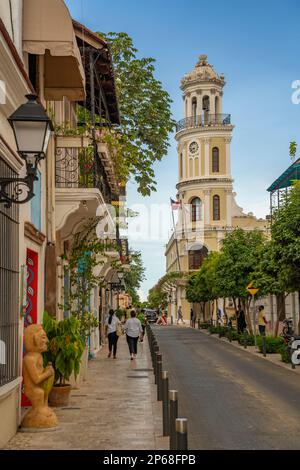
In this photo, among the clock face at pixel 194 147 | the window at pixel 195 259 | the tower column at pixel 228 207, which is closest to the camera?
the tower column at pixel 228 207

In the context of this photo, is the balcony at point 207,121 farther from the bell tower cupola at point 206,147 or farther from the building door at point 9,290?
the building door at point 9,290

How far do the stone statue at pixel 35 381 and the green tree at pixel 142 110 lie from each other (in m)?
14.2

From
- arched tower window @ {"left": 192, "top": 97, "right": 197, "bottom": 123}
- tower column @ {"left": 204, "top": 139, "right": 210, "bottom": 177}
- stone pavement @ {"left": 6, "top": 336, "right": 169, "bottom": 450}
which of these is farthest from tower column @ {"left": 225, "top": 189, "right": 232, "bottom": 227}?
stone pavement @ {"left": 6, "top": 336, "right": 169, "bottom": 450}

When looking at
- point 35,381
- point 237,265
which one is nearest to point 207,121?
point 237,265

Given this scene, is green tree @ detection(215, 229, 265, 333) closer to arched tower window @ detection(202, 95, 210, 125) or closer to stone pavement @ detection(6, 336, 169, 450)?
stone pavement @ detection(6, 336, 169, 450)

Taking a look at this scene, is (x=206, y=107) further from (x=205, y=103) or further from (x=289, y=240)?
(x=289, y=240)

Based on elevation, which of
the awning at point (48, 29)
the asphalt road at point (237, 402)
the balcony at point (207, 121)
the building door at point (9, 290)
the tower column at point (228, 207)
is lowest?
the asphalt road at point (237, 402)

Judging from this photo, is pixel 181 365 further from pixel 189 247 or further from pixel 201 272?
pixel 189 247

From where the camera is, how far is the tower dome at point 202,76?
7788cm

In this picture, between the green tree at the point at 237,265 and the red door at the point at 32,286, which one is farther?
the green tree at the point at 237,265

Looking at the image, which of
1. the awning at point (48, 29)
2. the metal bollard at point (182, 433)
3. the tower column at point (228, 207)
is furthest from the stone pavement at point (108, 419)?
the tower column at point (228, 207)

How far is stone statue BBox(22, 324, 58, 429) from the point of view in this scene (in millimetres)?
10461

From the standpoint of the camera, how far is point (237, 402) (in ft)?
47.0

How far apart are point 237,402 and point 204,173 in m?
63.9
